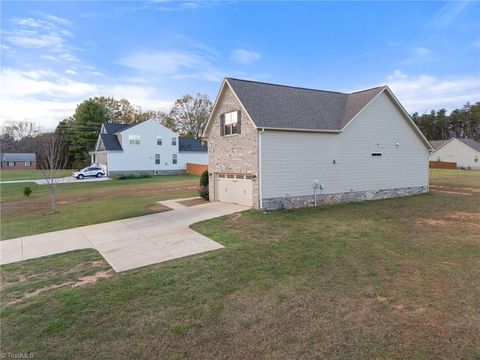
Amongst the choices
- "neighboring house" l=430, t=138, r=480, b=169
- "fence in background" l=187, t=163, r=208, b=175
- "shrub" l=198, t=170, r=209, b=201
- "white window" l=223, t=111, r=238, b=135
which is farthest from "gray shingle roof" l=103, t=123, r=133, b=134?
"neighboring house" l=430, t=138, r=480, b=169

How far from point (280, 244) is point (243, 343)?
469cm

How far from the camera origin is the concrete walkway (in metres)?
7.87

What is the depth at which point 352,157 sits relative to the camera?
16000 mm

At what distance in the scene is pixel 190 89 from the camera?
181 feet

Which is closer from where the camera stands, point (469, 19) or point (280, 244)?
point (280, 244)

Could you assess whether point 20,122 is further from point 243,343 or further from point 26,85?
point 243,343

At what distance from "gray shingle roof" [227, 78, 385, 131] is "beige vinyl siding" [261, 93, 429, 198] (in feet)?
1.51

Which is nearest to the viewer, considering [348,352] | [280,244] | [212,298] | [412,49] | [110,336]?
[348,352]

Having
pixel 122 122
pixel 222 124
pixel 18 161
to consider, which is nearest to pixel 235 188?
pixel 222 124

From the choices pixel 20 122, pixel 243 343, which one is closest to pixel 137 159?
pixel 243 343

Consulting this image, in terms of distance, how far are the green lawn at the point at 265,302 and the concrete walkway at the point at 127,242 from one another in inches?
21.7

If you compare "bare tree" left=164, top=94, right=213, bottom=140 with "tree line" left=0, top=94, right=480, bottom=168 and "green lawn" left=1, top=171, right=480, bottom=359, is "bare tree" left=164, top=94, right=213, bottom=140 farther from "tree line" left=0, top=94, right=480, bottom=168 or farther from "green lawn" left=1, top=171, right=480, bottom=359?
"green lawn" left=1, top=171, right=480, bottom=359

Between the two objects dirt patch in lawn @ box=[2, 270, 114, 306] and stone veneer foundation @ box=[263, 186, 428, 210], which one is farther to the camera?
stone veneer foundation @ box=[263, 186, 428, 210]

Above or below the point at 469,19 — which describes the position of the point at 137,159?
below
